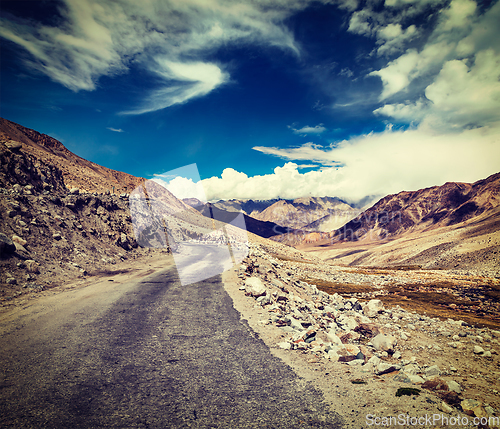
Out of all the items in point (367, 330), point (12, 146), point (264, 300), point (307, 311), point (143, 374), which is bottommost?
point (367, 330)

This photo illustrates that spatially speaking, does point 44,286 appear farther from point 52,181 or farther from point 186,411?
point 52,181

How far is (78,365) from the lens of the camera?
6531mm

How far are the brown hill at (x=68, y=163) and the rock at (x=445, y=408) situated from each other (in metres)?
47.4

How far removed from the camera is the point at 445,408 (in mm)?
5168

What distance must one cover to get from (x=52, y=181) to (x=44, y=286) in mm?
15802

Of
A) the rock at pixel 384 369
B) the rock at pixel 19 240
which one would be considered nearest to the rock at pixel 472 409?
the rock at pixel 384 369

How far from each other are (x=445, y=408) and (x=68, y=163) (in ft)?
360

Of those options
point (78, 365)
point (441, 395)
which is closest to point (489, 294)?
point (441, 395)

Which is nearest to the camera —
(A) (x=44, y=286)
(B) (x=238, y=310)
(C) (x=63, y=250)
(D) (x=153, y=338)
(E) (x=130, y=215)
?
(D) (x=153, y=338)

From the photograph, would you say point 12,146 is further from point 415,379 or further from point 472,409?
point 472,409

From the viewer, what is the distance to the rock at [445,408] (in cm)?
514

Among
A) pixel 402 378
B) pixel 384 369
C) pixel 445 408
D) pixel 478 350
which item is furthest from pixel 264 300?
pixel 478 350

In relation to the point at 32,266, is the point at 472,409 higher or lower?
lower

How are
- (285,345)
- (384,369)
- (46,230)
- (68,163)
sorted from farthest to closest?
(68,163) → (46,230) → (285,345) → (384,369)
